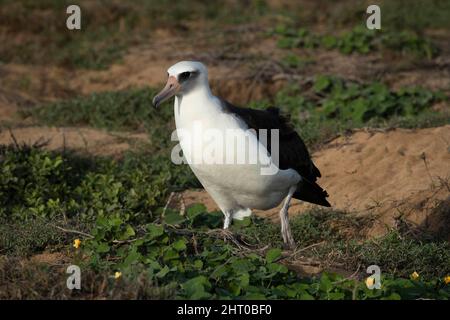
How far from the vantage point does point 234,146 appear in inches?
222

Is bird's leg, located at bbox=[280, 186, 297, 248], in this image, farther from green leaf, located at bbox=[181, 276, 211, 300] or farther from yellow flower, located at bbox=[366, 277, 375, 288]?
green leaf, located at bbox=[181, 276, 211, 300]

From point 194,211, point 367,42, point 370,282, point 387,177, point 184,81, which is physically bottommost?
point 370,282

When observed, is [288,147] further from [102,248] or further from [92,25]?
[92,25]

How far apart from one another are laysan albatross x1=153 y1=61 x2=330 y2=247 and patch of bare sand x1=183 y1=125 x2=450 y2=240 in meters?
0.90

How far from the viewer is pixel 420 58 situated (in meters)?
11.0

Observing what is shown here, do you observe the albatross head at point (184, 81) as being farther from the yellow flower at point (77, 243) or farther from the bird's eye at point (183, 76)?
the yellow flower at point (77, 243)

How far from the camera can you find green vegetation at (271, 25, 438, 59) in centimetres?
1111

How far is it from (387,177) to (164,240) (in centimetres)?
269

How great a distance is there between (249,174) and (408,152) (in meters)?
2.33

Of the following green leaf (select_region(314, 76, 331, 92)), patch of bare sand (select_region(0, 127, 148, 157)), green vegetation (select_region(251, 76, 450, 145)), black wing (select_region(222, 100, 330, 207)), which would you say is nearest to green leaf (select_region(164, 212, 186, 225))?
black wing (select_region(222, 100, 330, 207))

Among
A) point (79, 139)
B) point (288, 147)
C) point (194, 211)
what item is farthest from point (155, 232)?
point (79, 139)

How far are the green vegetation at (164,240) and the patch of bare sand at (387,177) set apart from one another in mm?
335

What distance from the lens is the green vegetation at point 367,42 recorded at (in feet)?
36.4

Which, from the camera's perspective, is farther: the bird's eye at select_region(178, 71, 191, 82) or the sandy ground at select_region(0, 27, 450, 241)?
the sandy ground at select_region(0, 27, 450, 241)
